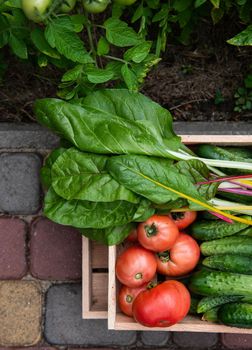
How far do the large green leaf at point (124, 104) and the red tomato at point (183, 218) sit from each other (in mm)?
230

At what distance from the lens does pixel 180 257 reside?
1.50m

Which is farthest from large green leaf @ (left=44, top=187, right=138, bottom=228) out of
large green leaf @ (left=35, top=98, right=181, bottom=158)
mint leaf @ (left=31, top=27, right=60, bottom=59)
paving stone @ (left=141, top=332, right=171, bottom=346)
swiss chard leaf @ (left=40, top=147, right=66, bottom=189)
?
paving stone @ (left=141, top=332, right=171, bottom=346)

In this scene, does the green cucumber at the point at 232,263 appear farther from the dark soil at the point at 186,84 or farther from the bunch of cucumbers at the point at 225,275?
the dark soil at the point at 186,84

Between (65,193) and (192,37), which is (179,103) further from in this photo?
(65,193)

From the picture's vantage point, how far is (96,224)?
4.63 feet

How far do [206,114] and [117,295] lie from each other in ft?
2.38

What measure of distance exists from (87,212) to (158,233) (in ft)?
0.65

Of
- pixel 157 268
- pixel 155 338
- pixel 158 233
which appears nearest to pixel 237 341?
pixel 155 338

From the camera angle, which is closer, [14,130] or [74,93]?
[74,93]

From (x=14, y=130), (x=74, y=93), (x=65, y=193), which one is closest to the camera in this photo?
(x=65, y=193)

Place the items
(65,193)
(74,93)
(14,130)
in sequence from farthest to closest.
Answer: (14,130)
(74,93)
(65,193)

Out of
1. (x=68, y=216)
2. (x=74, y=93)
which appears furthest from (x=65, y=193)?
(x=74, y=93)

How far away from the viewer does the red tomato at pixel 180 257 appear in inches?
59.1

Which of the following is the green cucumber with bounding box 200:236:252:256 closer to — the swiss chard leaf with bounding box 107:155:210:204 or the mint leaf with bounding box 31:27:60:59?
the swiss chard leaf with bounding box 107:155:210:204
